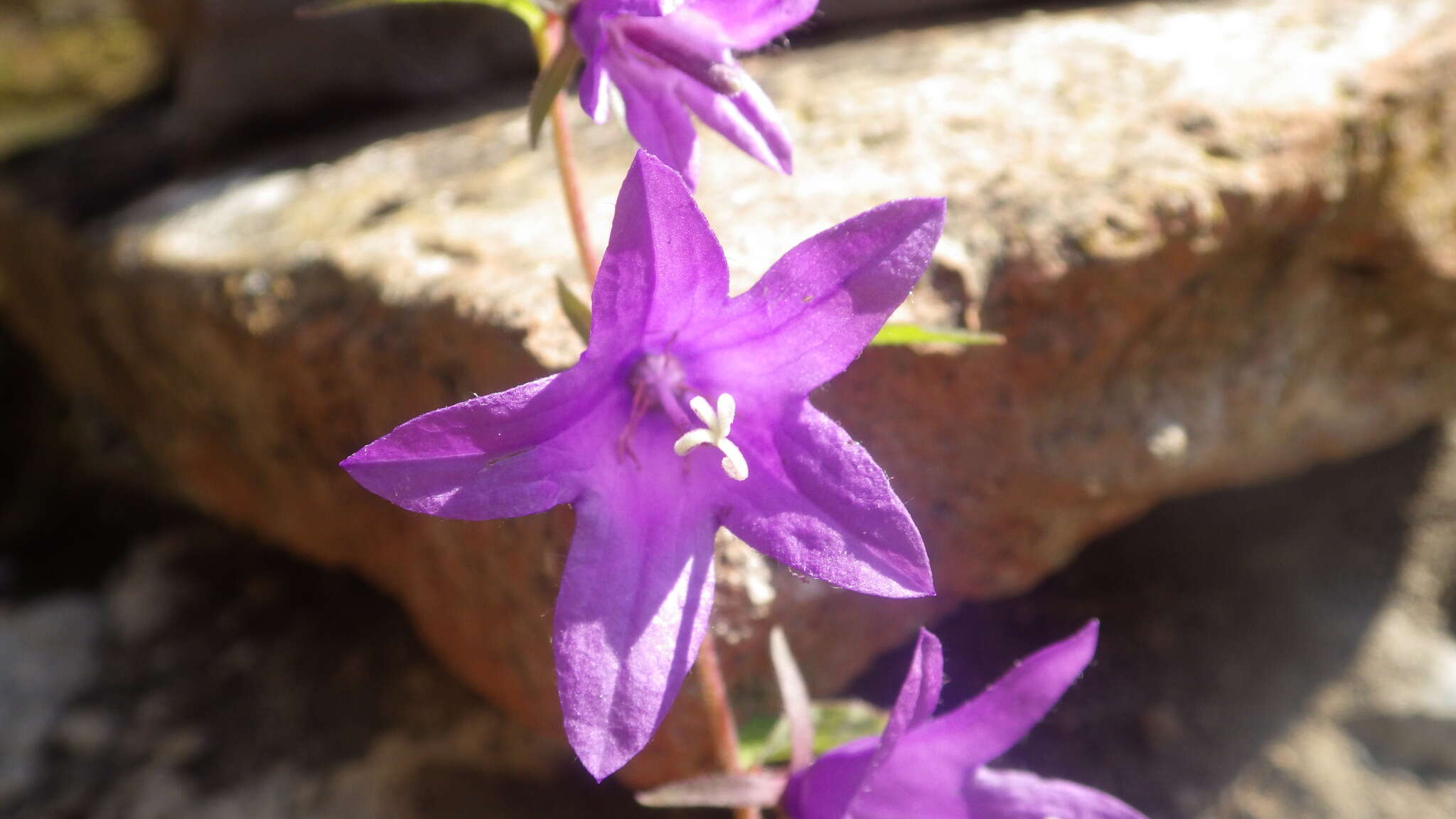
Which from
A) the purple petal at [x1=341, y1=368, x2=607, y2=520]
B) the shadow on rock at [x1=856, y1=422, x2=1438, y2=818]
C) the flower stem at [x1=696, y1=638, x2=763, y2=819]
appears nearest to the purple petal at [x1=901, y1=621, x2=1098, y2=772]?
the flower stem at [x1=696, y1=638, x2=763, y2=819]

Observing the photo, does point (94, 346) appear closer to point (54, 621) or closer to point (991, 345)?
point (54, 621)

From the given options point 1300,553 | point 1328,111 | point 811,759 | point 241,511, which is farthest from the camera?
point 241,511

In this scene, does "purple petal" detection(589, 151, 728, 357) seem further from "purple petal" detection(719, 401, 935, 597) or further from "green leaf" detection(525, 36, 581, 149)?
"green leaf" detection(525, 36, 581, 149)

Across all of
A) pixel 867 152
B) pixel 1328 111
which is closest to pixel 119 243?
pixel 867 152

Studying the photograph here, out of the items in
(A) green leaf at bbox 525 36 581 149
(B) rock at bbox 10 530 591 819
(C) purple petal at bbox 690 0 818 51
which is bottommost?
(B) rock at bbox 10 530 591 819

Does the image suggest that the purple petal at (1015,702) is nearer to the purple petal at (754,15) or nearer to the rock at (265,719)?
the purple petal at (754,15)

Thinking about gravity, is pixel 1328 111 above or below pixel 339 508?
above
